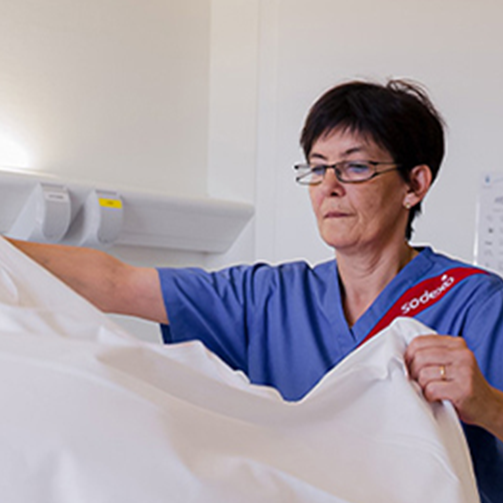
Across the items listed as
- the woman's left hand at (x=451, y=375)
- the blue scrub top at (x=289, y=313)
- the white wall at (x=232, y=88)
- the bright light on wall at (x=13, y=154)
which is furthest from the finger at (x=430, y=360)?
the bright light on wall at (x=13, y=154)

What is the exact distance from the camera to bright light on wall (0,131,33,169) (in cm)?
222

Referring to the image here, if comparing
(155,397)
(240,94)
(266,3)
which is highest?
(266,3)

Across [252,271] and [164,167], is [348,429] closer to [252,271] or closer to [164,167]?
[252,271]

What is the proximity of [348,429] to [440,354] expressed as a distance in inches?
7.3

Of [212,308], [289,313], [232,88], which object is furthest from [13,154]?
[289,313]

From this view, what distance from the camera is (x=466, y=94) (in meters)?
2.23

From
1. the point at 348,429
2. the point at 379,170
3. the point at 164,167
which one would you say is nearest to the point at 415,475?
the point at 348,429

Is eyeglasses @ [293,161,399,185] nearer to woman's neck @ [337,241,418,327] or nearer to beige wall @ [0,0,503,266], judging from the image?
woman's neck @ [337,241,418,327]

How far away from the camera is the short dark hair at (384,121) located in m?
1.59

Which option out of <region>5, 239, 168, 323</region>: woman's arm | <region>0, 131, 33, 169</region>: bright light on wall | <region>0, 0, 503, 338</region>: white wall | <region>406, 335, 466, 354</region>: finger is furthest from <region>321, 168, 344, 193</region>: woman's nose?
<region>0, 131, 33, 169</region>: bright light on wall

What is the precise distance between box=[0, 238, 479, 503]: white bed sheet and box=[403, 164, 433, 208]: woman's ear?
496mm

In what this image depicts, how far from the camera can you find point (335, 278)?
5.33 ft

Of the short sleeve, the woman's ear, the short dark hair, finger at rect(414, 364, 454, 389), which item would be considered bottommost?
the short sleeve

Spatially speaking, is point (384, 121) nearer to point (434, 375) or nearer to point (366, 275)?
point (366, 275)
